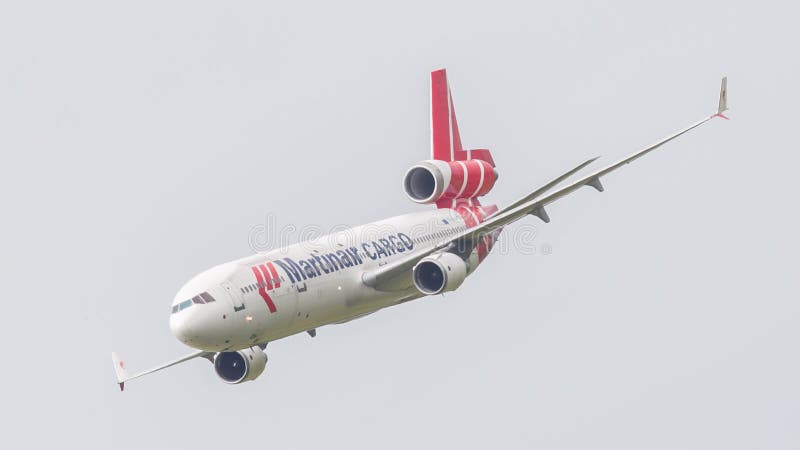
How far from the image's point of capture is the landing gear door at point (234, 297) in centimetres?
6688

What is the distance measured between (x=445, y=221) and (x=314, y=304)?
1357cm

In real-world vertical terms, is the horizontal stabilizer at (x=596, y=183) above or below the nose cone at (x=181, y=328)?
above

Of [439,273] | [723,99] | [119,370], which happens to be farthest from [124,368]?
[723,99]

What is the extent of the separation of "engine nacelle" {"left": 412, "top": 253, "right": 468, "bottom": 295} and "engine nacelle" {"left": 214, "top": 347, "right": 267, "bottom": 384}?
350 inches

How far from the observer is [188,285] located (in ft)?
221

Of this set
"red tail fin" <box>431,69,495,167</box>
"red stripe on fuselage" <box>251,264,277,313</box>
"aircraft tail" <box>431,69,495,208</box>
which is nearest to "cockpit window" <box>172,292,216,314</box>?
"red stripe on fuselage" <box>251,264,277,313</box>

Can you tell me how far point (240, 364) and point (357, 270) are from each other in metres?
7.54

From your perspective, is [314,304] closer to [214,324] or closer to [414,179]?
[214,324]

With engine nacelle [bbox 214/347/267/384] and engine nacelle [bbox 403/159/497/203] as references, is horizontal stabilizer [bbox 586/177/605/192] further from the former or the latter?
engine nacelle [bbox 214/347/267/384]

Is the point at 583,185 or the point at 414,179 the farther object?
the point at 414,179

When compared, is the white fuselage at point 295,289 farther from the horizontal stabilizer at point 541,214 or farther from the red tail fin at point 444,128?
the red tail fin at point 444,128

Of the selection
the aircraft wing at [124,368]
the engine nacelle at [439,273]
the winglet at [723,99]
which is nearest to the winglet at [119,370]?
the aircraft wing at [124,368]

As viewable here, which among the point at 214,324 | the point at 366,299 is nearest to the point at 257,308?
the point at 214,324

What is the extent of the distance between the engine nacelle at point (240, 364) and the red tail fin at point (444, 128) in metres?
16.6
